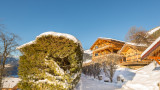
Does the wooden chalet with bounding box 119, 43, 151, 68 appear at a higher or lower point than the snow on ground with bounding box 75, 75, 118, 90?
higher

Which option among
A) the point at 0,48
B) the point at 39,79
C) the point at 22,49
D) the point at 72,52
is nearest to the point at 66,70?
the point at 72,52

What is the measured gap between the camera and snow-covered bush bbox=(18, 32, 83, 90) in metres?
6.16

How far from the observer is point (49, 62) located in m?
6.29

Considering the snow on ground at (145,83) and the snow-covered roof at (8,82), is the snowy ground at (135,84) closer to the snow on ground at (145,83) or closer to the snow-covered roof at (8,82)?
the snow on ground at (145,83)

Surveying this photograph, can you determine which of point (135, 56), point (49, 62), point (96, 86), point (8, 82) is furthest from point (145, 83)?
point (8, 82)

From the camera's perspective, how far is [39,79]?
6.34 meters

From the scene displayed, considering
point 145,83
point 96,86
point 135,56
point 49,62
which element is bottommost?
point 96,86

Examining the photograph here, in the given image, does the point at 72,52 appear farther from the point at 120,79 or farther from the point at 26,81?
the point at 120,79

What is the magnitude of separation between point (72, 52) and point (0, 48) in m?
8.70

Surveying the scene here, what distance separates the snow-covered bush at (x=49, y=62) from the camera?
20.2ft

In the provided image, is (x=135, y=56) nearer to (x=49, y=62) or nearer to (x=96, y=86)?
(x=96, y=86)

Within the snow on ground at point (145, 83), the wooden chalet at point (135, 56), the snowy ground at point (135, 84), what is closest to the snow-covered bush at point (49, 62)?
the snowy ground at point (135, 84)

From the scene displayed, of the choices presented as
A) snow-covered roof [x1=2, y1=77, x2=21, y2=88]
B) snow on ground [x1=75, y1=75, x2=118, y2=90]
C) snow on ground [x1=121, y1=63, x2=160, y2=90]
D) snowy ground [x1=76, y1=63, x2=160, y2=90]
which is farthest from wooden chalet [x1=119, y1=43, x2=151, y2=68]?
snow-covered roof [x1=2, y1=77, x2=21, y2=88]

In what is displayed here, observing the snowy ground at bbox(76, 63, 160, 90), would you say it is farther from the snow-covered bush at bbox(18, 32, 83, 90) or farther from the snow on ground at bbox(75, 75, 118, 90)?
the snow-covered bush at bbox(18, 32, 83, 90)
